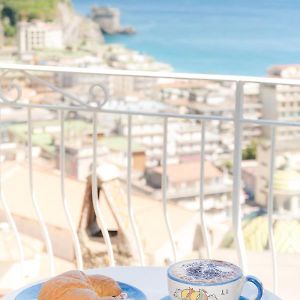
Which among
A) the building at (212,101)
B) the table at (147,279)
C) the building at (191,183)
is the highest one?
the table at (147,279)

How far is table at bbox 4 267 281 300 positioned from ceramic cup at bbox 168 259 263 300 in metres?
0.07

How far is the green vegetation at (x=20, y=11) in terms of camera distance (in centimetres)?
2236

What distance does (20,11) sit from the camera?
73.7ft

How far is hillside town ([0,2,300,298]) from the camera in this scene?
5.02 m

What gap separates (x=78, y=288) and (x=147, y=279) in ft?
0.57

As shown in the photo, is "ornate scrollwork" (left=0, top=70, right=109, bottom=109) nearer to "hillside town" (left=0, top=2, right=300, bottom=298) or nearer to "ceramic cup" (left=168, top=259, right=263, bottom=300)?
"hillside town" (left=0, top=2, right=300, bottom=298)

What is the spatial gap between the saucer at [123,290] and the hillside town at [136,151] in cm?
93

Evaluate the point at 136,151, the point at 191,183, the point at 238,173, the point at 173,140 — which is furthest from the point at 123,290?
the point at 173,140

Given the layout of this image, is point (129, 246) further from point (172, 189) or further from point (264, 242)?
point (172, 189)

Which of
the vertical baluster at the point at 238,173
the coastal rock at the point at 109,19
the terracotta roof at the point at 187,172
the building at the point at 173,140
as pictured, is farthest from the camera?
the coastal rock at the point at 109,19

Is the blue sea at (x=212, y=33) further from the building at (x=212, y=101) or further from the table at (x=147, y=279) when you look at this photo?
the table at (x=147, y=279)

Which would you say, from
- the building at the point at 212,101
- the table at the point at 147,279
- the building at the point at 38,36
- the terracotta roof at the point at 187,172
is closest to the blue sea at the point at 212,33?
the building at the point at 212,101

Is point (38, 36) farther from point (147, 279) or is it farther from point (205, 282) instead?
point (205, 282)

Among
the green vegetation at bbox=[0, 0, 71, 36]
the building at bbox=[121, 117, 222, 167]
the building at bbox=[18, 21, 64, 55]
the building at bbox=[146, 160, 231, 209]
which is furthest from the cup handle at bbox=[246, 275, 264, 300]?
the green vegetation at bbox=[0, 0, 71, 36]
